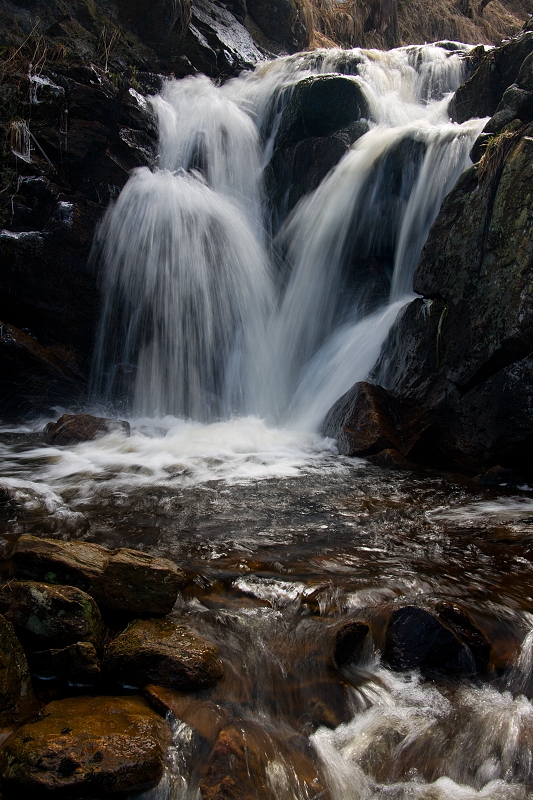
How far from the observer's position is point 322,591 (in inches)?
128

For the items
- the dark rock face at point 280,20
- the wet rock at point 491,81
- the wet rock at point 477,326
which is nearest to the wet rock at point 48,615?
the wet rock at point 477,326

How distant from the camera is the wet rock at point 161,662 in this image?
8.23 ft

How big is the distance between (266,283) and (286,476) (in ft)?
17.8

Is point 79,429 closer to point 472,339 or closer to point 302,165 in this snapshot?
point 472,339

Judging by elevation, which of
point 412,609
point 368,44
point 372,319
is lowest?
point 412,609

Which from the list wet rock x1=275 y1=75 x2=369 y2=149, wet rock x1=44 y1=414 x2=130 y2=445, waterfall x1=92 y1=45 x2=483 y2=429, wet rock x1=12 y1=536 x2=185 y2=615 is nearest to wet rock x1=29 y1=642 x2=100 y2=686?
wet rock x1=12 y1=536 x2=185 y2=615

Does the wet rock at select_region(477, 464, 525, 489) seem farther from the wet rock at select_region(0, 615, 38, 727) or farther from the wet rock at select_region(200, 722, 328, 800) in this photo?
the wet rock at select_region(0, 615, 38, 727)

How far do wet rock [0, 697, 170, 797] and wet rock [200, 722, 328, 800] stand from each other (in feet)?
0.74

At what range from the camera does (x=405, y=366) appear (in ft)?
23.0

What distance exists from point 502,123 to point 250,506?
5856 millimetres

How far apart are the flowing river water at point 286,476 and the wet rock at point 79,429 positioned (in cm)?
25

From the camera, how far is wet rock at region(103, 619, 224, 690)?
2510 mm

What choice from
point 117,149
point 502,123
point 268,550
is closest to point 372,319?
point 502,123

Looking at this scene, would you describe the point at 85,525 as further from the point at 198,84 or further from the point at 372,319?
the point at 198,84
